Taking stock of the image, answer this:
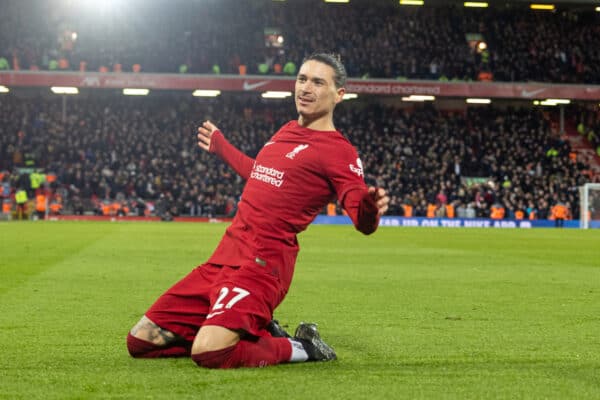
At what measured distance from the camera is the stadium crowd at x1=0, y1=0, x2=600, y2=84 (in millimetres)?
45300

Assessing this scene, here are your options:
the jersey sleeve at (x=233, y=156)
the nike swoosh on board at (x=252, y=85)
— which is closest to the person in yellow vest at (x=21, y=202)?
the nike swoosh on board at (x=252, y=85)

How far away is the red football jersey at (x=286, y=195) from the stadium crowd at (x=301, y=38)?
39.1m

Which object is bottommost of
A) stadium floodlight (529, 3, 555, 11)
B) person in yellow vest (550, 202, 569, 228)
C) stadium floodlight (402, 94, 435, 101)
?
person in yellow vest (550, 202, 569, 228)

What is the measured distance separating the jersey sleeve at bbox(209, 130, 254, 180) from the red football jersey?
1.80ft

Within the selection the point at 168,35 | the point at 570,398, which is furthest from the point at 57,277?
the point at 168,35

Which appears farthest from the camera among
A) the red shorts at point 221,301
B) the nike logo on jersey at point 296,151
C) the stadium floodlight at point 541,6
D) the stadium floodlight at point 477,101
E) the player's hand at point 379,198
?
the stadium floodlight at point 477,101

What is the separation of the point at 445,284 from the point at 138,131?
3475 cm

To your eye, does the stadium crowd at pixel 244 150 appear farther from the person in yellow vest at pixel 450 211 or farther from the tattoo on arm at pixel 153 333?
the tattoo on arm at pixel 153 333

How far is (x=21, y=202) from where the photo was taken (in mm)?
37906

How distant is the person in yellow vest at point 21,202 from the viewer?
123ft

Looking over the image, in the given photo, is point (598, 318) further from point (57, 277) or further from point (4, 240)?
point (4, 240)

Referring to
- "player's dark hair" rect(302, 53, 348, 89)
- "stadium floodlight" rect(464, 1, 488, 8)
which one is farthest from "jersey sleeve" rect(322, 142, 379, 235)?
"stadium floodlight" rect(464, 1, 488, 8)

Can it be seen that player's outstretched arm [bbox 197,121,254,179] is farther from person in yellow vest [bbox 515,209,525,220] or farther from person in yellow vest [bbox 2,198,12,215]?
person in yellow vest [bbox 515,209,525,220]

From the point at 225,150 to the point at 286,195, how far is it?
1.12 meters
